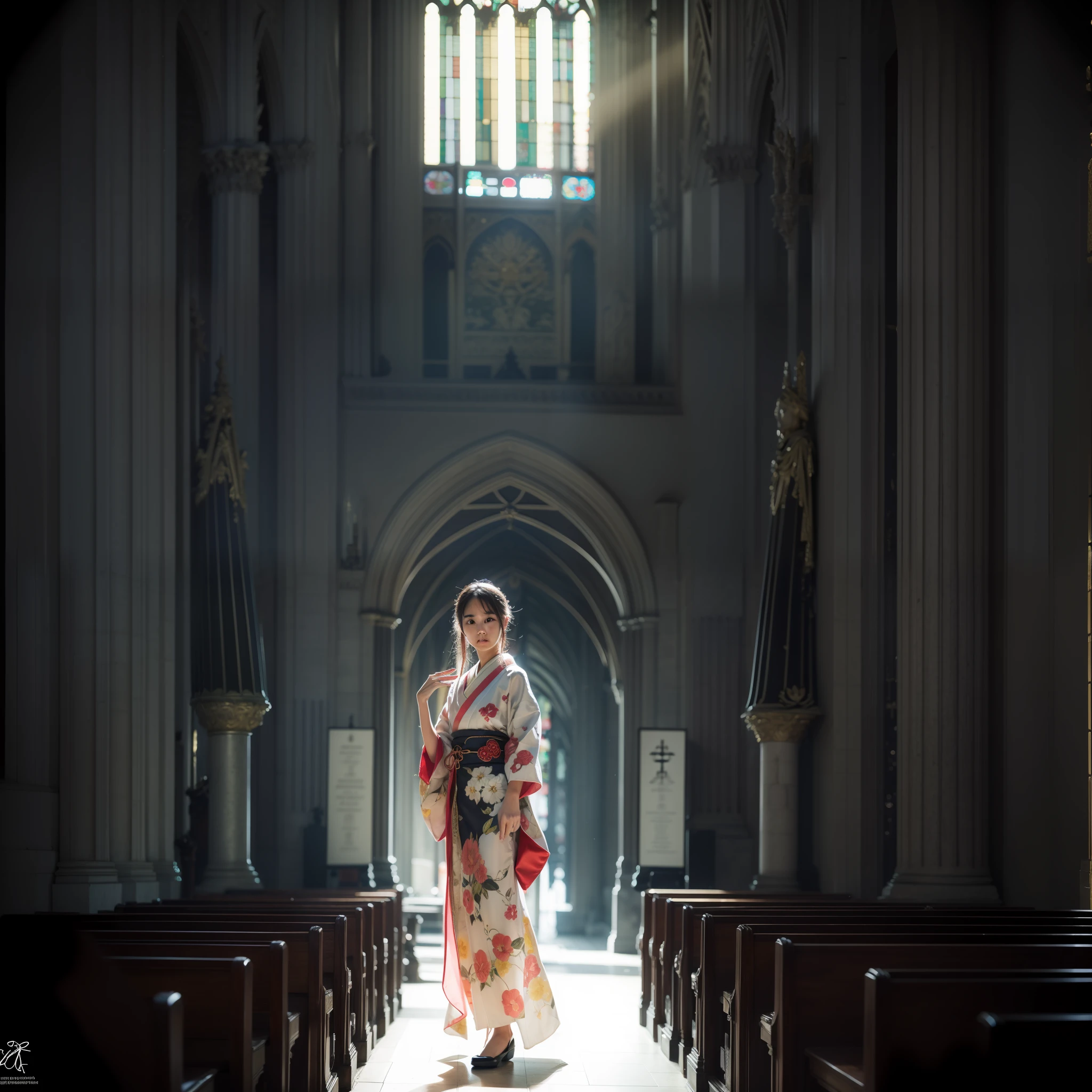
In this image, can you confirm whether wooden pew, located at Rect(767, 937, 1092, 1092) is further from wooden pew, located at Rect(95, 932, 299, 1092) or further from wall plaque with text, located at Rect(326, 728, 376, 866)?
wall plaque with text, located at Rect(326, 728, 376, 866)

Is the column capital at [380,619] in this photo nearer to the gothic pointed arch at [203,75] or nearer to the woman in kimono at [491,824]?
the gothic pointed arch at [203,75]

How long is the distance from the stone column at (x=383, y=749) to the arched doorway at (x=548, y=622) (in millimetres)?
28

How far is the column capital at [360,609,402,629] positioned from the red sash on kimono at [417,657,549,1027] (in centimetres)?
1061

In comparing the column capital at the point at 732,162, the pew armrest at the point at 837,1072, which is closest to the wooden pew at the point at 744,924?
the pew armrest at the point at 837,1072

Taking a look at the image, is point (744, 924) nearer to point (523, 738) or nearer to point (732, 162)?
point (523, 738)

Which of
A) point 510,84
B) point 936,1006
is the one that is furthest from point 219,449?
point 510,84

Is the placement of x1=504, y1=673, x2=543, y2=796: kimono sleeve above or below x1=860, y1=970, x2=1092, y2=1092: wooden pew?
above

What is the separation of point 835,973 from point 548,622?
25.0m

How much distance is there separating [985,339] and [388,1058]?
192 inches

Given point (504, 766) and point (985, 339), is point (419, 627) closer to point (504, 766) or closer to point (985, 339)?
point (985, 339)

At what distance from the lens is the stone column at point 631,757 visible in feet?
53.5

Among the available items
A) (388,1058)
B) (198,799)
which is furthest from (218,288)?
(388,1058)

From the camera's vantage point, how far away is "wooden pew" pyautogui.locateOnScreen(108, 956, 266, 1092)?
3.91m

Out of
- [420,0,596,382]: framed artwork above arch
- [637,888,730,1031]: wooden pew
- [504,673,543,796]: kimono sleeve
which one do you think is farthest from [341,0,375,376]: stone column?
[504,673,543,796]: kimono sleeve
